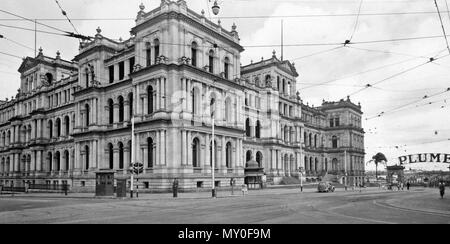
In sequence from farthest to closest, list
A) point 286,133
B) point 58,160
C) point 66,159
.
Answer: point 286,133 < point 58,160 < point 66,159

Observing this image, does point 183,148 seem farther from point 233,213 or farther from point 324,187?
point 233,213

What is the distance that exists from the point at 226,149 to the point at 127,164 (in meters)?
12.2

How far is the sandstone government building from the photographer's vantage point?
4038 centimetres

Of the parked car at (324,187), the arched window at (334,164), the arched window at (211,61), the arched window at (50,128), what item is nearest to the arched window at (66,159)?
the arched window at (50,128)

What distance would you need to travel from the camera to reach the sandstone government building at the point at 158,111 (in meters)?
40.4

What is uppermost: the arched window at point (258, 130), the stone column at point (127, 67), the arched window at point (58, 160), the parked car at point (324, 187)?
the stone column at point (127, 67)

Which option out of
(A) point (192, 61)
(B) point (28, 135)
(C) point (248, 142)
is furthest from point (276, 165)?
(B) point (28, 135)

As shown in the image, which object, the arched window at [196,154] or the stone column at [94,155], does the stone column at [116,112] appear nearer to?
the stone column at [94,155]

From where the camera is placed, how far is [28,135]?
66.7 metres

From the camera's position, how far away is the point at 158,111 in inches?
1572

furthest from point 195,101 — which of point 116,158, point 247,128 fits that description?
point 247,128

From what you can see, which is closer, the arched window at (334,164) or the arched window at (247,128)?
the arched window at (247,128)

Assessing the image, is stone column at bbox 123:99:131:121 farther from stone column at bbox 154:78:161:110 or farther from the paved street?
the paved street
